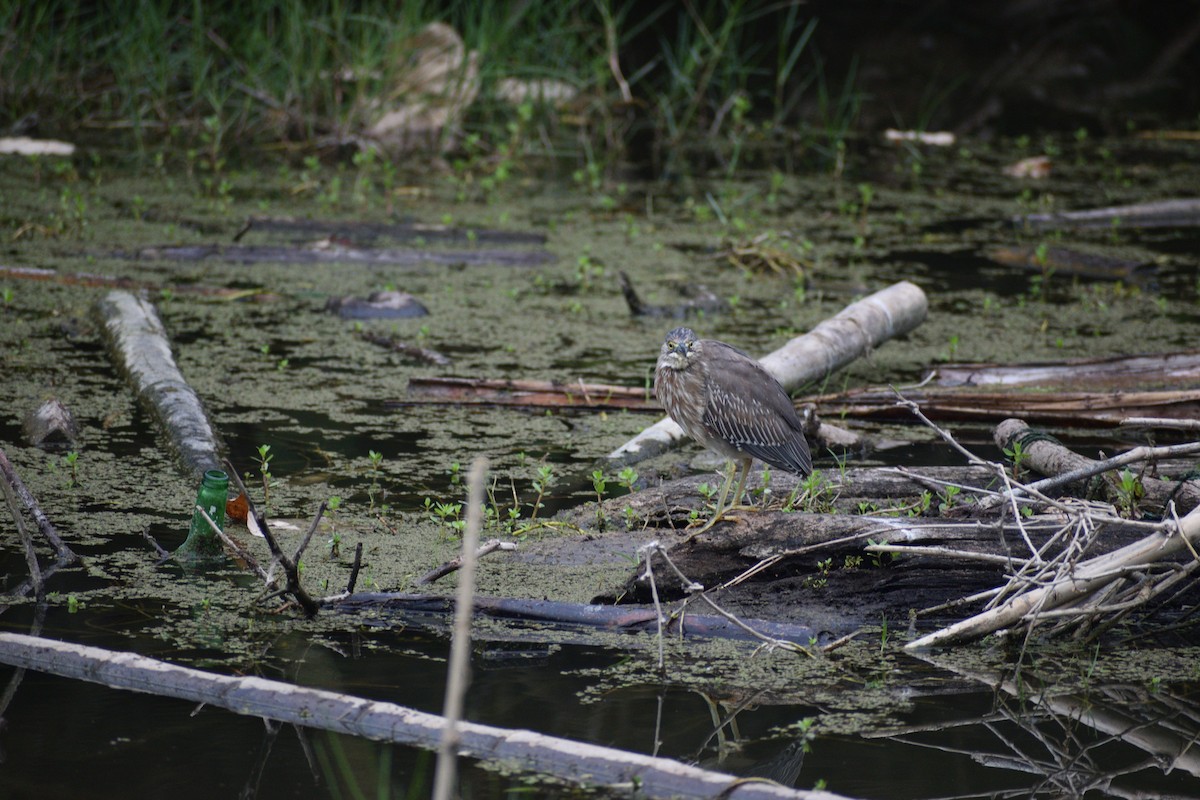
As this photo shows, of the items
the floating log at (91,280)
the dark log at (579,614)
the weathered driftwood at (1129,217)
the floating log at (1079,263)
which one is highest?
the dark log at (579,614)

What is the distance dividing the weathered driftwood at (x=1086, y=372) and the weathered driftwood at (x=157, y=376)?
3086 mm

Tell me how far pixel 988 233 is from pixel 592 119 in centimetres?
479

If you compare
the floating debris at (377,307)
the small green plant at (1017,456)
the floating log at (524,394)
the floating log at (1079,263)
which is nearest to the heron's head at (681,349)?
the small green plant at (1017,456)

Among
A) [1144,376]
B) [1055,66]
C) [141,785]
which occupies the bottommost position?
[1055,66]

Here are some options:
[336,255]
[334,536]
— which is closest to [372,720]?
[334,536]

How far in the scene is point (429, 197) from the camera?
32.7ft

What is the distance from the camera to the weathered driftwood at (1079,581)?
11.4ft

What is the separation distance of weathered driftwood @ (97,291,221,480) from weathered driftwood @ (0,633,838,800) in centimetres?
150

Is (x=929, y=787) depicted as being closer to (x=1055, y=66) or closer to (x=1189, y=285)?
(x=1189, y=285)

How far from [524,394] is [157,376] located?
1.51 meters

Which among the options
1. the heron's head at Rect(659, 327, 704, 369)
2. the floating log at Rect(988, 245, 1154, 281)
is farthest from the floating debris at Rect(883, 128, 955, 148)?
the heron's head at Rect(659, 327, 704, 369)

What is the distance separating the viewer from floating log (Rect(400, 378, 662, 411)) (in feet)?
19.2

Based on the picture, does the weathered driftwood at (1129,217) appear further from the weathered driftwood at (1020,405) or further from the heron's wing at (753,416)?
the heron's wing at (753,416)

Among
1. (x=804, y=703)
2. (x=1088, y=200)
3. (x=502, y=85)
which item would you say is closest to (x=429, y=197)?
(x=502, y=85)
